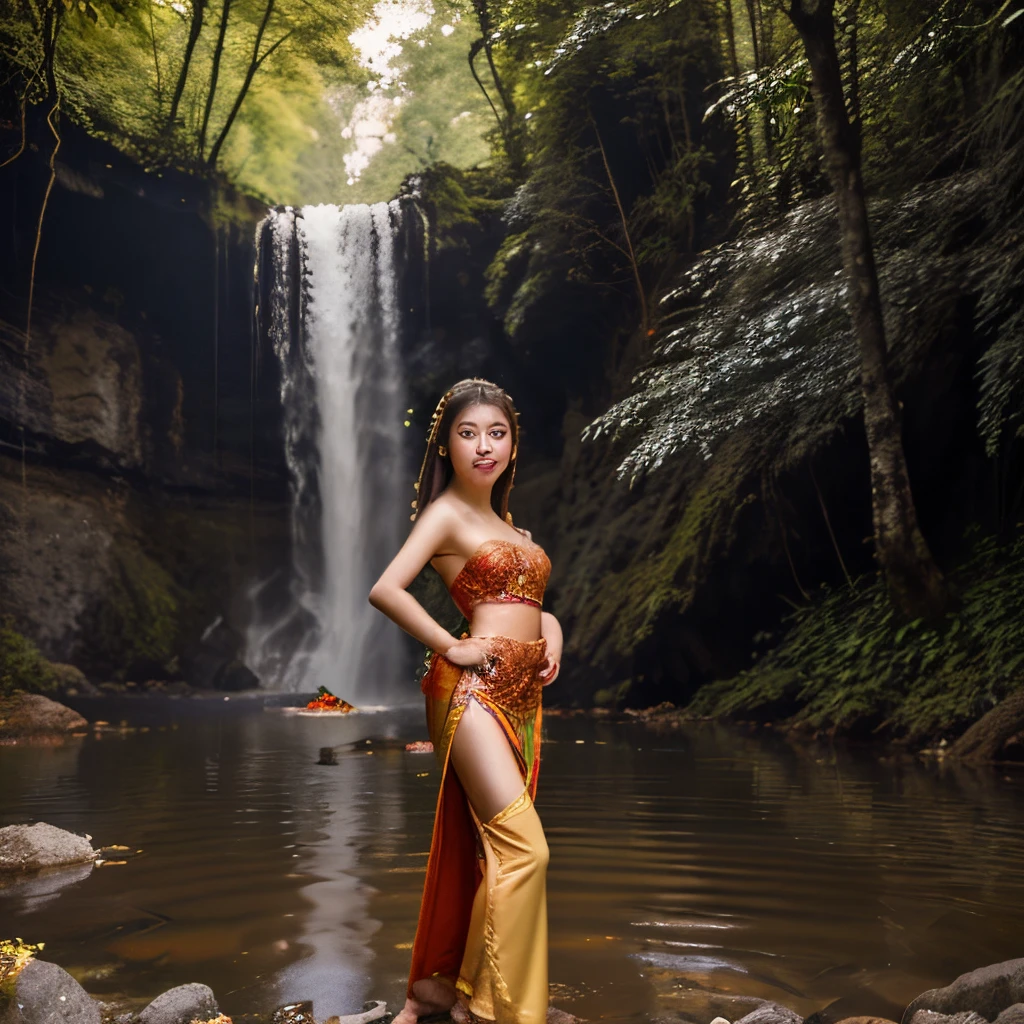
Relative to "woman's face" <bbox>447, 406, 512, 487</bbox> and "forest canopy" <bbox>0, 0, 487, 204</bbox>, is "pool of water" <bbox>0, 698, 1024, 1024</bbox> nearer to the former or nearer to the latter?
"woman's face" <bbox>447, 406, 512, 487</bbox>

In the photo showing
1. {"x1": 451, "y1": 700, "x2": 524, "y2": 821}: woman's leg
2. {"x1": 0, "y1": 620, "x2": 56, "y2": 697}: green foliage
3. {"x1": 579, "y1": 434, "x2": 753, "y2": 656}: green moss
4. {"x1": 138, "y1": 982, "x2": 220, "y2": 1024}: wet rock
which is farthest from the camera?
{"x1": 0, "y1": 620, "x2": 56, "y2": 697}: green foliage

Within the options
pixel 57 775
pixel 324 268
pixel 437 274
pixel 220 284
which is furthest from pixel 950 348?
pixel 220 284

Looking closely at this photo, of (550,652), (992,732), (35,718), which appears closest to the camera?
(550,652)

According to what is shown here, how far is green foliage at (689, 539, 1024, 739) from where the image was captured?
31.1 feet

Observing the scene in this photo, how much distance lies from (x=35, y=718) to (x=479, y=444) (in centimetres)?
1285

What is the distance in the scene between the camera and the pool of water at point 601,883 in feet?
10.5

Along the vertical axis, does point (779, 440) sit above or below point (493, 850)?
above

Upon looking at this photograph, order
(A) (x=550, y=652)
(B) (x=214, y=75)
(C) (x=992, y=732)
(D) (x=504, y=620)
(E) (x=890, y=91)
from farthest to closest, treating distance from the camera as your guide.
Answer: (B) (x=214, y=75) → (E) (x=890, y=91) → (C) (x=992, y=732) → (A) (x=550, y=652) → (D) (x=504, y=620)

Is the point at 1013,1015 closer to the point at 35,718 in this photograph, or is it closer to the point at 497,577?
the point at 497,577

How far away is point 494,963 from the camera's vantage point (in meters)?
2.60

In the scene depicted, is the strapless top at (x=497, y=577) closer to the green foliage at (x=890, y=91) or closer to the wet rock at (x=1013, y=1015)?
the wet rock at (x=1013, y=1015)

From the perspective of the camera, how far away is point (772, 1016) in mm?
2633

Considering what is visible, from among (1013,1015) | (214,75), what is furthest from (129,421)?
(1013,1015)

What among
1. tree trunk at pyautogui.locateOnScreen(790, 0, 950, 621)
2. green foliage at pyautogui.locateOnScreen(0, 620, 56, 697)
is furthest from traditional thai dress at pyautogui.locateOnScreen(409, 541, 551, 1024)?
green foliage at pyautogui.locateOnScreen(0, 620, 56, 697)
